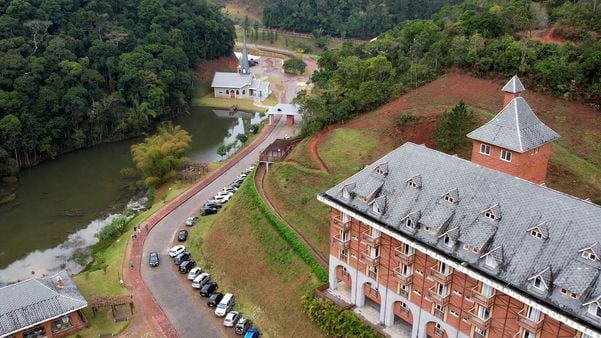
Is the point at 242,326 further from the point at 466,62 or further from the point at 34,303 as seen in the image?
the point at 466,62

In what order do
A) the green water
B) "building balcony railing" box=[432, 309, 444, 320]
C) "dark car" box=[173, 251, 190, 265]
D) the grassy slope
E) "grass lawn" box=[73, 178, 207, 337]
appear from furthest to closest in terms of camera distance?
the green water → "dark car" box=[173, 251, 190, 265] → "grass lawn" box=[73, 178, 207, 337] → the grassy slope → "building balcony railing" box=[432, 309, 444, 320]

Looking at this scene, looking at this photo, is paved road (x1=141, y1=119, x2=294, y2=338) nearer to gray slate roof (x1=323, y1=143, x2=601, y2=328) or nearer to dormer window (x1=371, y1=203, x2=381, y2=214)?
gray slate roof (x1=323, y1=143, x2=601, y2=328)

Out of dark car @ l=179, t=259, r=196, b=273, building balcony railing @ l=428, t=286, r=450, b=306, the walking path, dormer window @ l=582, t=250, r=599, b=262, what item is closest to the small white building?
the walking path

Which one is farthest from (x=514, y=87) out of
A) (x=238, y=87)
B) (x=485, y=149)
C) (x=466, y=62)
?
(x=238, y=87)

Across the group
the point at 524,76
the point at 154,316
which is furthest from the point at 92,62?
the point at 524,76

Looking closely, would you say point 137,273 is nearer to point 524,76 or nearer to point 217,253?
point 217,253

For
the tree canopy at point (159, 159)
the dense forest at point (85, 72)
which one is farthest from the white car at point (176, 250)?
the dense forest at point (85, 72)
